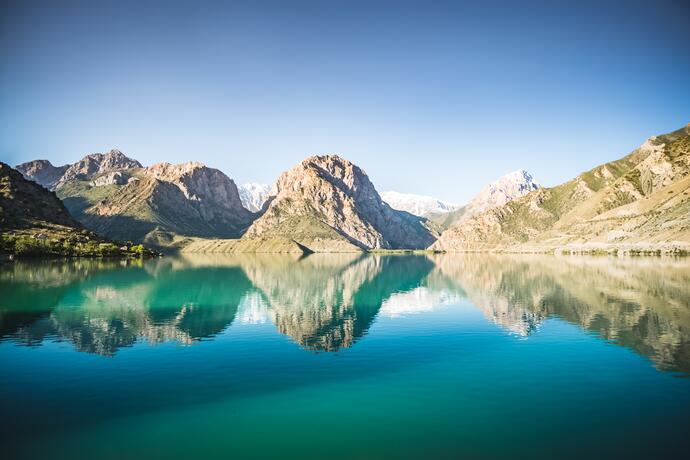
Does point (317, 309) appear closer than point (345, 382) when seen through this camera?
No

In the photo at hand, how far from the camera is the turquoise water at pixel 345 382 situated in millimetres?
25516

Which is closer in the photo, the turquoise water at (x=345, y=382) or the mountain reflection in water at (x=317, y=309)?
the turquoise water at (x=345, y=382)

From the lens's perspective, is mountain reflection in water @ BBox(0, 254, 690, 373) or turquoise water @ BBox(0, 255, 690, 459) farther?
mountain reflection in water @ BBox(0, 254, 690, 373)

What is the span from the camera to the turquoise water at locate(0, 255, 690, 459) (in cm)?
2552

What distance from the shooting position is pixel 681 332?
176 ft

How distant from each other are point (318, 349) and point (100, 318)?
132 ft

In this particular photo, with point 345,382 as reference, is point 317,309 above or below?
below

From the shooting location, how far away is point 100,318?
224 ft

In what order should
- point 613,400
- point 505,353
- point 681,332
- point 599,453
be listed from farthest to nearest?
1. point 681,332
2. point 505,353
3. point 613,400
4. point 599,453

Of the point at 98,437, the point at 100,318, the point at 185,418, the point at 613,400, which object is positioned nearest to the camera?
the point at 98,437

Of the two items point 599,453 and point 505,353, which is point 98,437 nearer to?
point 599,453

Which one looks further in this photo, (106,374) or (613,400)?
Result: (106,374)

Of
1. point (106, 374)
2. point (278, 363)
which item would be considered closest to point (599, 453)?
point (278, 363)

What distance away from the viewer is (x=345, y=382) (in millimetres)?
37188
